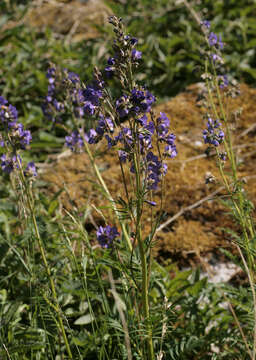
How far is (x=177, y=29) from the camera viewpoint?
20.1 feet

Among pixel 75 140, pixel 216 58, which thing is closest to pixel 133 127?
pixel 216 58

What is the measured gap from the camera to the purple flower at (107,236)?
234cm

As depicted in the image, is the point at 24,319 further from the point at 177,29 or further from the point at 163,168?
the point at 177,29

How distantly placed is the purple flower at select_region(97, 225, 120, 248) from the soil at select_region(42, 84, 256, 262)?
0.92 feet

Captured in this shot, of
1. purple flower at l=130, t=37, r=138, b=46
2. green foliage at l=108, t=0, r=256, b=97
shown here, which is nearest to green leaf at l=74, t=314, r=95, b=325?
purple flower at l=130, t=37, r=138, b=46

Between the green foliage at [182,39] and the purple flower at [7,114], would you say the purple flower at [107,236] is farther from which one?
the green foliage at [182,39]

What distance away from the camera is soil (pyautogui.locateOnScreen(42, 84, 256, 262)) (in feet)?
10.5

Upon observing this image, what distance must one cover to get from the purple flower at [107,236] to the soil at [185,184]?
11.1 inches

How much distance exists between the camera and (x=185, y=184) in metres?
3.67

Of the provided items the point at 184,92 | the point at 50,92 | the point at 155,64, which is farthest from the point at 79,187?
the point at 155,64

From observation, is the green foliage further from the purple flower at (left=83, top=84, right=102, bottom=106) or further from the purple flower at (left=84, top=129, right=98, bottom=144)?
the purple flower at (left=83, top=84, right=102, bottom=106)

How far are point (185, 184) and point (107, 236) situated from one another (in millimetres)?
1468

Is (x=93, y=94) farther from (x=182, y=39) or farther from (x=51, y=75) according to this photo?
(x=182, y=39)

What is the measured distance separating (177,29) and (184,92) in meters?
1.54
